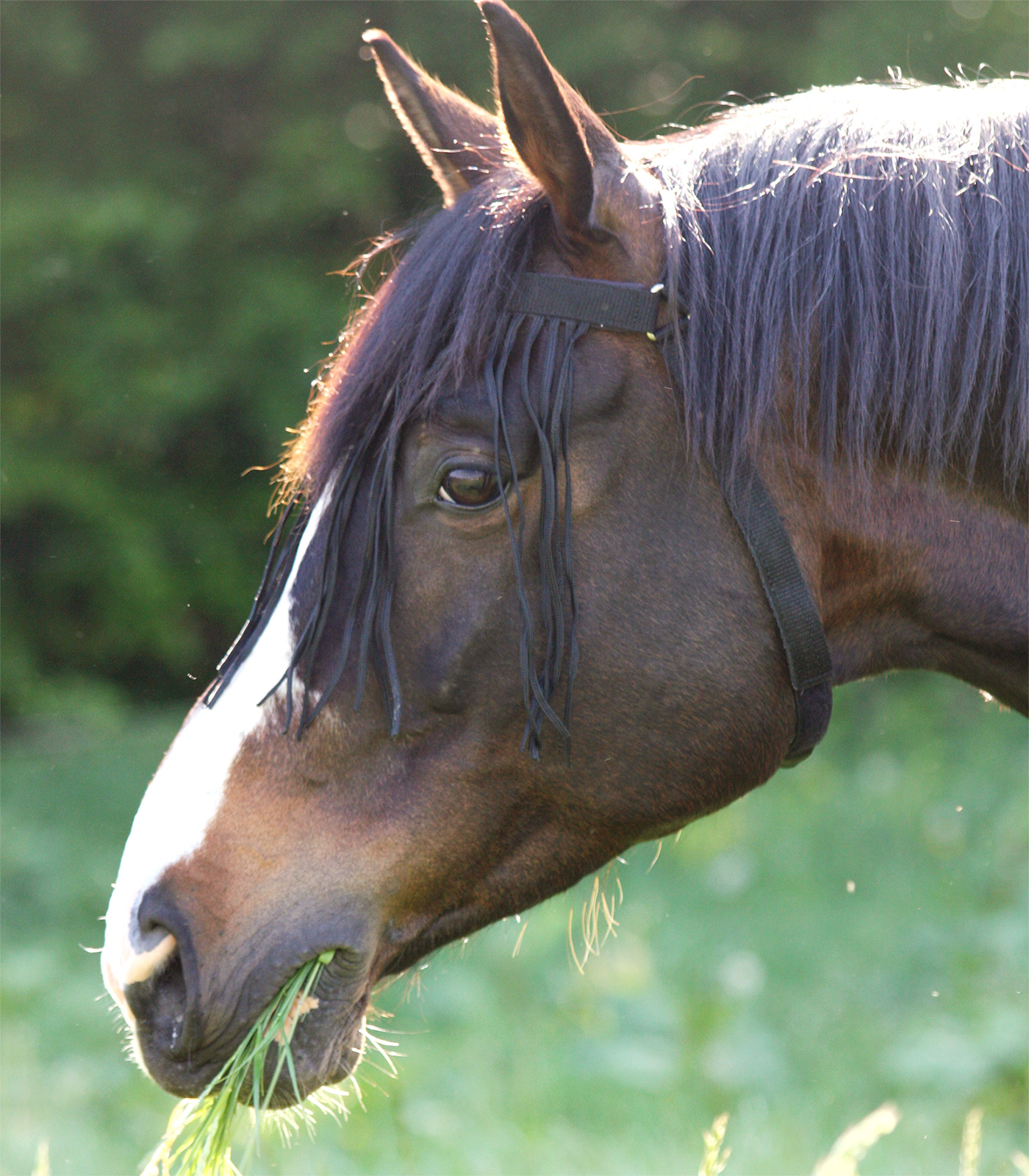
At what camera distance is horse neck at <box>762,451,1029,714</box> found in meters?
1.58

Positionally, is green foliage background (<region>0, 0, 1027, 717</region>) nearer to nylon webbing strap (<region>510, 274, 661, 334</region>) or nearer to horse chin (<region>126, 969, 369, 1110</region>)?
nylon webbing strap (<region>510, 274, 661, 334</region>)

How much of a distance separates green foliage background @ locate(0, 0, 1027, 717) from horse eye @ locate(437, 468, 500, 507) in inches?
205

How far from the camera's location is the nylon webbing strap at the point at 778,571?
1535 millimetres

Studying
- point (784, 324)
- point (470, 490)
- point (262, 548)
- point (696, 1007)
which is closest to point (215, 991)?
point (470, 490)

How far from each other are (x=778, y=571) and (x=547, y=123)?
645mm

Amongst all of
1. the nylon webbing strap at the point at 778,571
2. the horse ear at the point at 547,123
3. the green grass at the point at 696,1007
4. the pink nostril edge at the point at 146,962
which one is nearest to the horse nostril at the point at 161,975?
the pink nostril edge at the point at 146,962

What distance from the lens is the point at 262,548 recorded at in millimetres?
7066

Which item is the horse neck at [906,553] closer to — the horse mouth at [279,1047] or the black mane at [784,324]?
the black mane at [784,324]

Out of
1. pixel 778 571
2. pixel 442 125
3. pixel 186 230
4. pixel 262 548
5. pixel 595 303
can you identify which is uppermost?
pixel 442 125

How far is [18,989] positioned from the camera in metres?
4.30

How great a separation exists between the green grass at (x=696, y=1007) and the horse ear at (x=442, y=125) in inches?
49.6

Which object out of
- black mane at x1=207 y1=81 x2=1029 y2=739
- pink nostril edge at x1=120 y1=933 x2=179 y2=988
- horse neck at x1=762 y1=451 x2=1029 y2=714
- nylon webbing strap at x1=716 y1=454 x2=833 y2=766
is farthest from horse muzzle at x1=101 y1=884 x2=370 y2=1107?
horse neck at x1=762 y1=451 x2=1029 y2=714

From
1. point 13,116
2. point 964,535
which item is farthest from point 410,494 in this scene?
point 13,116

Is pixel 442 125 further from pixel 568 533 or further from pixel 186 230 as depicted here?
pixel 186 230
